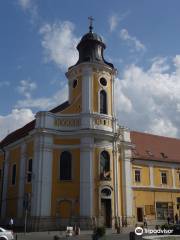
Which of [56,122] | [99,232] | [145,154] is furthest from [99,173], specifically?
[99,232]

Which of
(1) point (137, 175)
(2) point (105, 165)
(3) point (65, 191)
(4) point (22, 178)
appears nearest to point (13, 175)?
(4) point (22, 178)

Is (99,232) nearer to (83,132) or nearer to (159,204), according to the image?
(83,132)

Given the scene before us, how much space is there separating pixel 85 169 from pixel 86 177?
77 centimetres

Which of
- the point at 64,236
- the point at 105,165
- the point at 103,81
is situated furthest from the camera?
the point at 103,81

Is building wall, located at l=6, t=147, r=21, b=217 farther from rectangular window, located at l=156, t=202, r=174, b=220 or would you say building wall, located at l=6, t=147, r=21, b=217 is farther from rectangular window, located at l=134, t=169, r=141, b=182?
rectangular window, located at l=156, t=202, r=174, b=220

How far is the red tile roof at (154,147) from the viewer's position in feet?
146

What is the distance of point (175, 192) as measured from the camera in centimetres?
4425

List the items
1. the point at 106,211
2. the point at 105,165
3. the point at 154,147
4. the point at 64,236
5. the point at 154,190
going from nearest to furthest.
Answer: the point at 64,236 < the point at 106,211 < the point at 105,165 < the point at 154,190 < the point at 154,147

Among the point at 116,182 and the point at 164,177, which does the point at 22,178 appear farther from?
the point at 164,177

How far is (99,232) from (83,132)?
1738cm

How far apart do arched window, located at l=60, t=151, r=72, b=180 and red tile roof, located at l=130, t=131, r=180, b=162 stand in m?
9.44

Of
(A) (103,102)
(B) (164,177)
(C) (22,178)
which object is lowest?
(C) (22,178)

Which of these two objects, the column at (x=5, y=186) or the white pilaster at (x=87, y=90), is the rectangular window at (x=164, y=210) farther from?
the column at (x=5, y=186)

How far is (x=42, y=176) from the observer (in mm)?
34719
